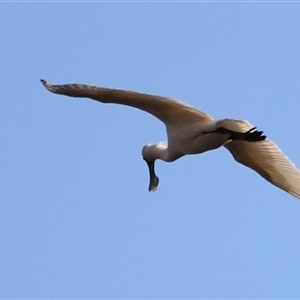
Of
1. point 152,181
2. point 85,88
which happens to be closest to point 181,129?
point 85,88

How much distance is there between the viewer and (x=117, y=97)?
1922 centimetres

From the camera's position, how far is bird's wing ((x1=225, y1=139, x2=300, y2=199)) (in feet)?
68.5

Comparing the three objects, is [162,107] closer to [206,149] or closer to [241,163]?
[206,149]

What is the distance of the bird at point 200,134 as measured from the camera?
18.8 m

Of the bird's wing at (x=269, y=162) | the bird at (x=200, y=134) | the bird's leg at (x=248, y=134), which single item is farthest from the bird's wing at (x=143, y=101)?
the bird's wing at (x=269, y=162)

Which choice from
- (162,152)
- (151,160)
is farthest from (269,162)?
(151,160)

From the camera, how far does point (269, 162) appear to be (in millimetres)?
21125

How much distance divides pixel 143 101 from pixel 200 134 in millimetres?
1109

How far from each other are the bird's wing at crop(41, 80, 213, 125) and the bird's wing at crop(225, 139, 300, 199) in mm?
1710

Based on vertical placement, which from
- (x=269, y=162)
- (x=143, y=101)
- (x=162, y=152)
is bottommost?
(x=269, y=162)

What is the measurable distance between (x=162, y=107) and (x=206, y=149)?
1.01 metres

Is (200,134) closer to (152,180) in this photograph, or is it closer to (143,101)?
(143,101)

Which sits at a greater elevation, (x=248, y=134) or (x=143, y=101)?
(x=143, y=101)

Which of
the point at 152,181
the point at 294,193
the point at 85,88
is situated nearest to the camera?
the point at 85,88
